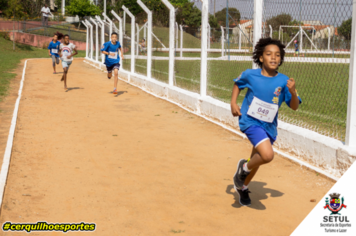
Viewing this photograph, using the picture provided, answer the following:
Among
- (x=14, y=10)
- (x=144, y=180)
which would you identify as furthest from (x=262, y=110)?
(x=14, y=10)

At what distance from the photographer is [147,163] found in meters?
5.58

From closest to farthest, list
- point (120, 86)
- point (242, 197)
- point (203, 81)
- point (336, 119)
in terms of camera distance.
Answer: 1. point (242, 197)
2. point (336, 119)
3. point (203, 81)
4. point (120, 86)

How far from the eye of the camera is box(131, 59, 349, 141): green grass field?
647cm

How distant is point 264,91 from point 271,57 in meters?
0.32

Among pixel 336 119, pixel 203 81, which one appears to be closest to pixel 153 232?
pixel 336 119

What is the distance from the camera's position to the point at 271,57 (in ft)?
12.7

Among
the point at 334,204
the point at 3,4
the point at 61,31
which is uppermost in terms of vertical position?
the point at 3,4

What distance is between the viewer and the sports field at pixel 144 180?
12.6 ft

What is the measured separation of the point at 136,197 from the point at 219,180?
1.12 metres

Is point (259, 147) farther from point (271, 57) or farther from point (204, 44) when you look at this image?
point (204, 44)

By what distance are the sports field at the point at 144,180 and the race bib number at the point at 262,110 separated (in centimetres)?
95

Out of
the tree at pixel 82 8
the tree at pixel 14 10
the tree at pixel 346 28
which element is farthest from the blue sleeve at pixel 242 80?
the tree at pixel 82 8

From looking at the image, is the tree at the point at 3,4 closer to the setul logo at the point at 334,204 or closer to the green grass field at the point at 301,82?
the green grass field at the point at 301,82

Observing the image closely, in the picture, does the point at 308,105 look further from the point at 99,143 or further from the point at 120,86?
the point at 120,86
